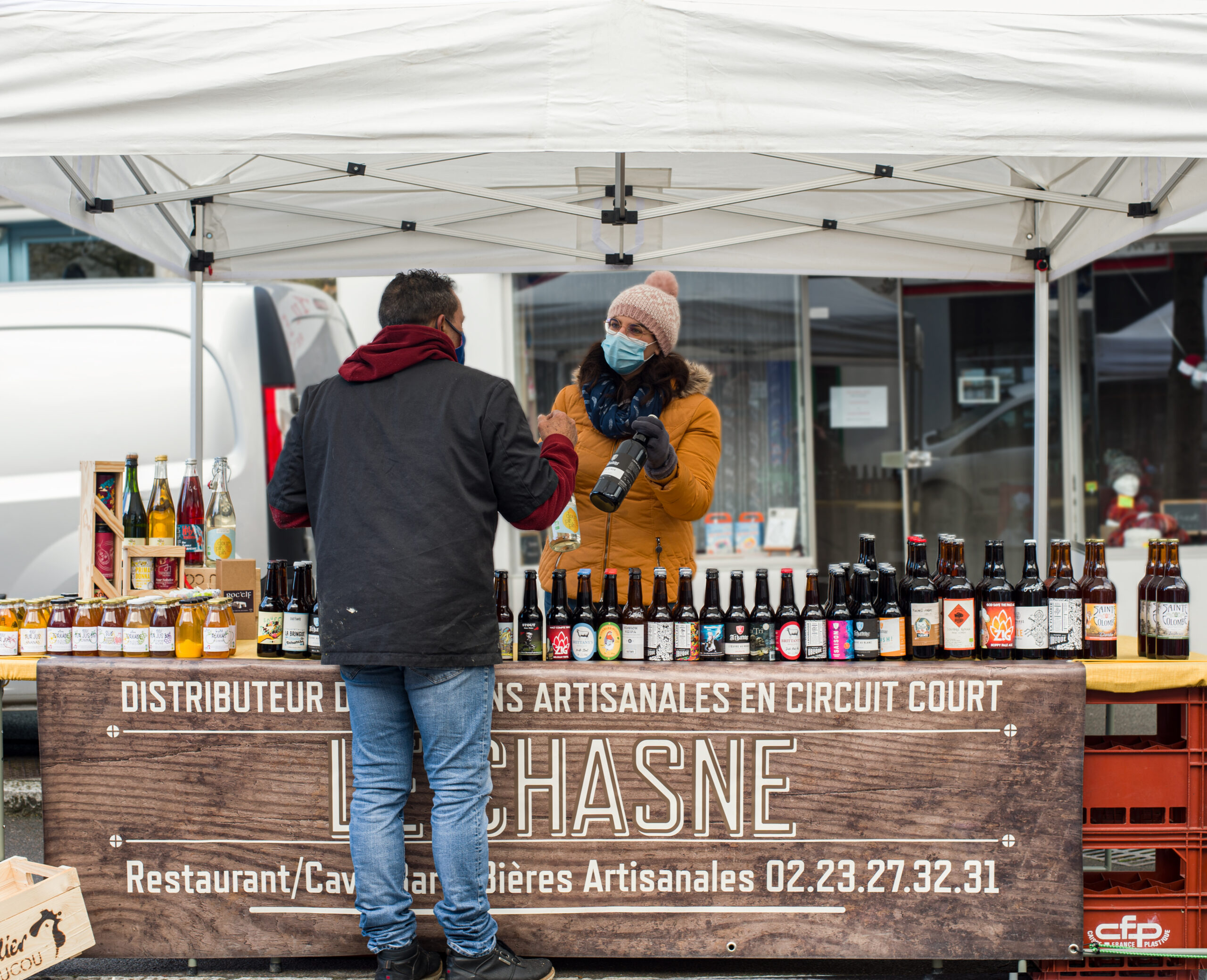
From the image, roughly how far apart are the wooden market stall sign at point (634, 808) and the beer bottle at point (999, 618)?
0.32ft

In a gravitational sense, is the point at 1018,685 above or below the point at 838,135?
below

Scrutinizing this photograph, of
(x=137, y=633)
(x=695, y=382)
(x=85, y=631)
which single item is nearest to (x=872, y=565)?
(x=695, y=382)

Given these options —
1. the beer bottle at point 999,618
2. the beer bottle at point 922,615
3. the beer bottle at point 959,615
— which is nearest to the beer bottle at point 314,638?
the beer bottle at point 922,615

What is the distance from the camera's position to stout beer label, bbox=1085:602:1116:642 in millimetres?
3045

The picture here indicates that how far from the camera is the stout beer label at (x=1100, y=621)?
304cm

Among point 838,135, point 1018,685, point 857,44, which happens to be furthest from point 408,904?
point 857,44

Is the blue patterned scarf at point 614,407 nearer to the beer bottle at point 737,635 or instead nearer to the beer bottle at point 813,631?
the beer bottle at point 737,635

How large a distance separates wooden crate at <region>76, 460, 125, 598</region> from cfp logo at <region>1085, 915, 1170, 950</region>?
3.23m

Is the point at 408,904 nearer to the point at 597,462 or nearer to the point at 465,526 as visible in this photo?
the point at 465,526

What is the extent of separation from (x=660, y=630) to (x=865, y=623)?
0.61m

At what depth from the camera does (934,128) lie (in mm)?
2434

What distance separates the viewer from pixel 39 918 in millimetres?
2729

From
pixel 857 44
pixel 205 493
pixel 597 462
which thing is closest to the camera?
pixel 857 44

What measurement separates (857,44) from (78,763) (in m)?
2.95
